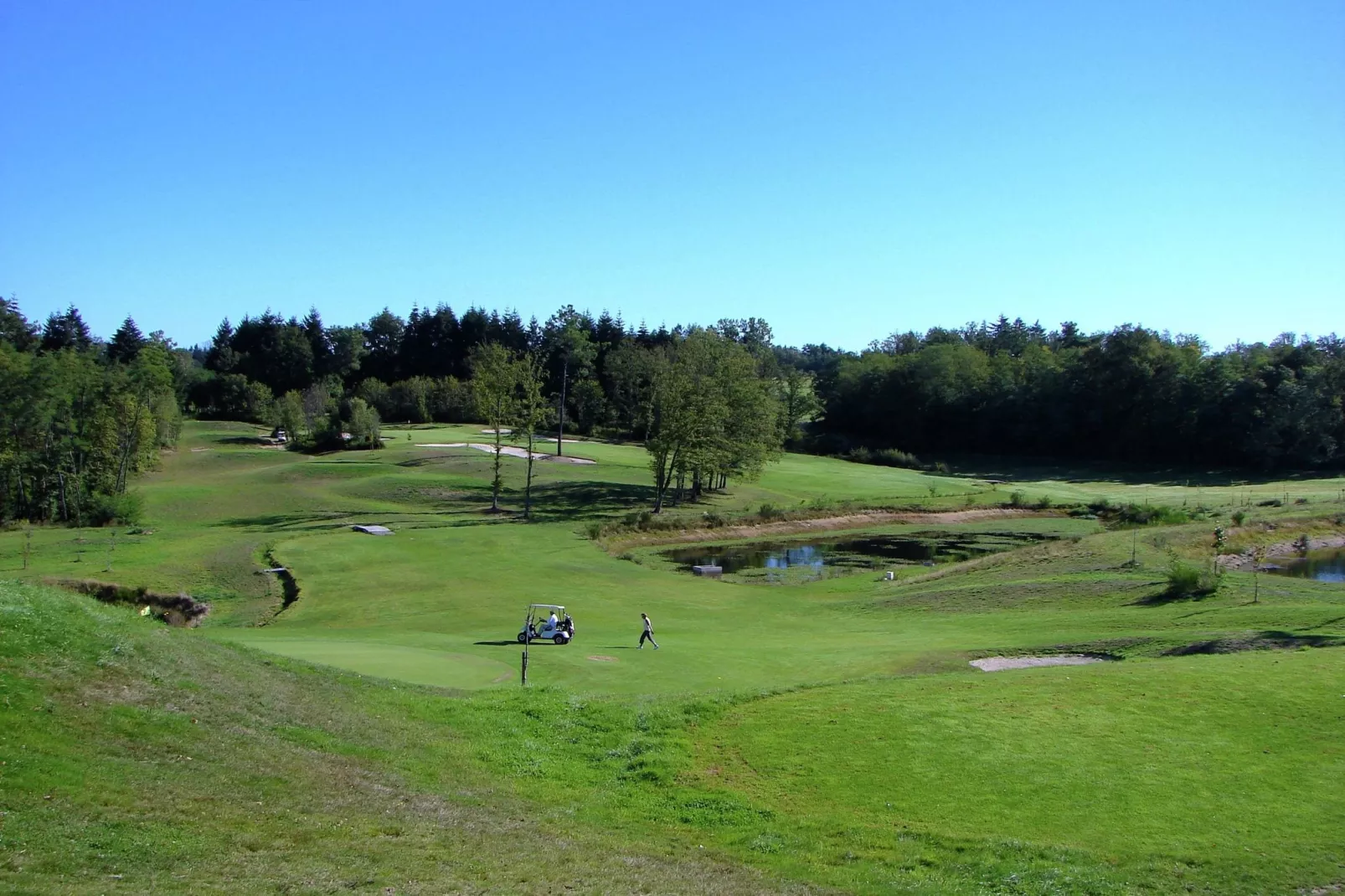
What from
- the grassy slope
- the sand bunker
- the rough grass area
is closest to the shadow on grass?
the rough grass area

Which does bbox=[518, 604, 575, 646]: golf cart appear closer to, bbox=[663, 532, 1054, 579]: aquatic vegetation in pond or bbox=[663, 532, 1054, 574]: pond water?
bbox=[663, 532, 1054, 579]: aquatic vegetation in pond

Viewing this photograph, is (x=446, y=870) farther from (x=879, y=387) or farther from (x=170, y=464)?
(x=879, y=387)

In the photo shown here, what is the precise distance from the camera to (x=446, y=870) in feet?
41.4

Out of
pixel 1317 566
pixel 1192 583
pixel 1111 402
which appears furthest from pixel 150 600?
pixel 1111 402

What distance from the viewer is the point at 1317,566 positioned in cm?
5747

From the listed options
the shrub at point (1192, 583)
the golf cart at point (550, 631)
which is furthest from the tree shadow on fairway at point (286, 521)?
the shrub at point (1192, 583)

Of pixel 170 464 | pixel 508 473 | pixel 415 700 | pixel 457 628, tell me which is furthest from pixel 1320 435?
pixel 170 464

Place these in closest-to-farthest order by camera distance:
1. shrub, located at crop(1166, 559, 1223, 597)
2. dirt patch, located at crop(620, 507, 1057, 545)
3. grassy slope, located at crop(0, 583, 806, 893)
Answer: grassy slope, located at crop(0, 583, 806, 893) < shrub, located at crop(1166, 559, 1223, 597) < dirt patch, located at crop(620, 507, 1057, 545)

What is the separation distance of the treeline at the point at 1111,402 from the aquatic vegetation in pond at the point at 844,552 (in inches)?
2209

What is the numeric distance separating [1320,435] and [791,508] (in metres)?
66.6

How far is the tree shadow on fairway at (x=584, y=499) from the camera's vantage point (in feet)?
248

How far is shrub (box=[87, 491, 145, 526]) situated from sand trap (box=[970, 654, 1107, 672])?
5723 cm

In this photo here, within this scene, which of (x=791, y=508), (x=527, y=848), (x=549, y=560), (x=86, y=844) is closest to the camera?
(x=86, y=844)

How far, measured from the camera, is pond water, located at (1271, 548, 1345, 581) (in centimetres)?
5381
